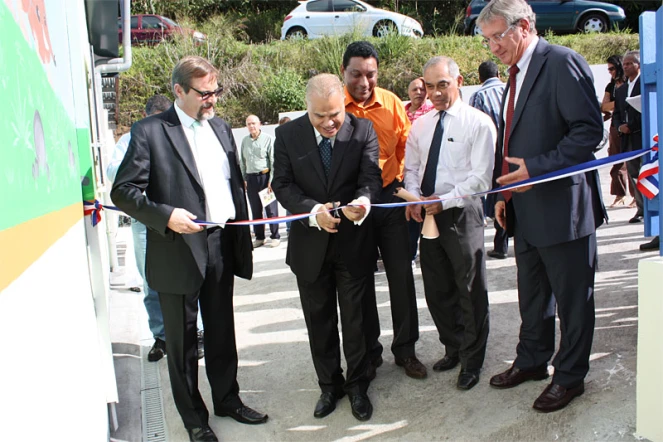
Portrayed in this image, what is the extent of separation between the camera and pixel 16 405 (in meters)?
1.31

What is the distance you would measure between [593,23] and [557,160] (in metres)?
18.0

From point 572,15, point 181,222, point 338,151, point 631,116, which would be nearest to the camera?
point 181,222

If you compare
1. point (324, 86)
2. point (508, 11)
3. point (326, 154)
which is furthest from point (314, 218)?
point (508, 11)

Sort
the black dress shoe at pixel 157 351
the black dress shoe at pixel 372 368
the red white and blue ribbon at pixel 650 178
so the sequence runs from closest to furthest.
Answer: the red white and blue ribbon at pixel 650 178 → the black dress shoe at pixel 372 368 → the black dress shoe at pixel 157 351

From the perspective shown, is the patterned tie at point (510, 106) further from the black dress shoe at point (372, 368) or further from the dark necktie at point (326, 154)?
the black dress shoe at point (372, 368)

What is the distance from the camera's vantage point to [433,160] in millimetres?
3893

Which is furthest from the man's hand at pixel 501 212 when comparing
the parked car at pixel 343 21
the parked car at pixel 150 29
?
the parked car at pixel 150 29

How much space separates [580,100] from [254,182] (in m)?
6.58

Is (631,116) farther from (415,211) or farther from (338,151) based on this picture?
(338,151)

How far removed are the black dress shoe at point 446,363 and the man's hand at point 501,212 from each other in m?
1.02

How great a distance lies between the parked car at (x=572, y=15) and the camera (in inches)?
725

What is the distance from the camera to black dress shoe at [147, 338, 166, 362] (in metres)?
4.69

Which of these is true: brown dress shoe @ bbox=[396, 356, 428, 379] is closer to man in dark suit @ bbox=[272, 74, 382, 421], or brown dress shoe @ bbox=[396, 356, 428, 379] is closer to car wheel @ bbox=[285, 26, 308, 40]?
man in dark suit @ bbox=[272, 74, 382, 421]

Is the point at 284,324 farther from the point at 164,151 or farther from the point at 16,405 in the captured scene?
the point at 16,405
